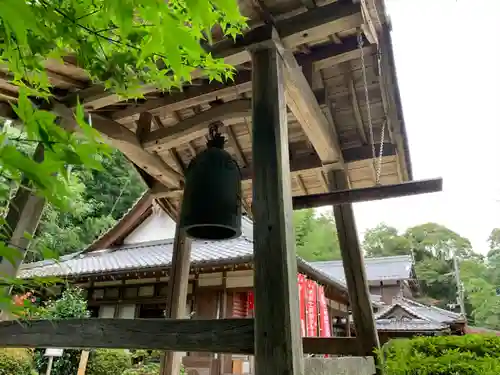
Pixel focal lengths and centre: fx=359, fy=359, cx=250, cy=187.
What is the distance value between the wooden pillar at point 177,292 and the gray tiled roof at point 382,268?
55.1ft

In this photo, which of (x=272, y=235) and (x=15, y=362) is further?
(x=15, y=362)

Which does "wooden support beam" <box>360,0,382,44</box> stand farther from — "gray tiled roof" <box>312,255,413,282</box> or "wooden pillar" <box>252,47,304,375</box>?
"gray tiled roof" <box>312,255,413,282</box>

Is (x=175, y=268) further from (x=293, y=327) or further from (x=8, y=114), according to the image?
(x=293, y=327)

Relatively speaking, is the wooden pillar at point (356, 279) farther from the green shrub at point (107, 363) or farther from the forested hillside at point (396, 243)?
the forested hillside at point (396, 243)

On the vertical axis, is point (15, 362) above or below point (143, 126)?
below

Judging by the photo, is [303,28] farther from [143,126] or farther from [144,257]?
[144,257]

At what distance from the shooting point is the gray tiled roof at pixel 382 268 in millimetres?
20672

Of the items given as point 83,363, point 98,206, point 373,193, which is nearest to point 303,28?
point 373,193

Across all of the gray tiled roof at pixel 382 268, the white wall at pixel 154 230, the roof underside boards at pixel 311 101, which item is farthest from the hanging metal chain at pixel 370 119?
the gray tiled roof at pixel 382 268

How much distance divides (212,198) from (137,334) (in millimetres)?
968

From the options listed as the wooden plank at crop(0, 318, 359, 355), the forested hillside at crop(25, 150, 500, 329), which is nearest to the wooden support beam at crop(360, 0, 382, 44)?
the wooden plank at crop(0, 318, 359, 355)

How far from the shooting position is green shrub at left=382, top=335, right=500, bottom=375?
2105 millimetres

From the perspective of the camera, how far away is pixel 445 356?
88.2 inches

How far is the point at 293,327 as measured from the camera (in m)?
1.49
